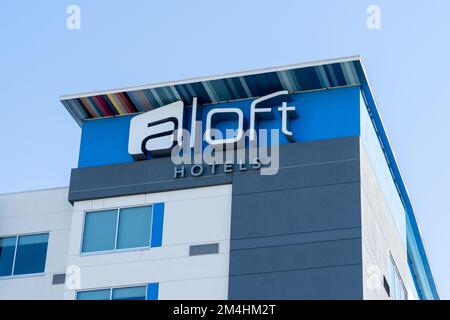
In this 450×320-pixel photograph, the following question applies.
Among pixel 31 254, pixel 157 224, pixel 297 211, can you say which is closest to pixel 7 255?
pixel 31 254

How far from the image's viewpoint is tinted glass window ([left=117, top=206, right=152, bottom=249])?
3484cm

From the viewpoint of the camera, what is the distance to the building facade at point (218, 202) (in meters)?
32.8

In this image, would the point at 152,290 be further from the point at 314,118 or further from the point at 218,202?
the point at 314,118

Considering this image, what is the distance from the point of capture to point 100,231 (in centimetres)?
3559

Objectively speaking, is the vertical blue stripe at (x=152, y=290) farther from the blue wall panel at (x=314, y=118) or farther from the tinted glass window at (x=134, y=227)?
the blue wall panel at (x=314, y=118)

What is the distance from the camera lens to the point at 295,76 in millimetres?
35031

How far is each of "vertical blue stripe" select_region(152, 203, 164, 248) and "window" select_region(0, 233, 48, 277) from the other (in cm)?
490

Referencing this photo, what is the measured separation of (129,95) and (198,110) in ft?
8.87

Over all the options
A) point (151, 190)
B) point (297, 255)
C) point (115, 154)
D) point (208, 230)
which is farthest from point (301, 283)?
point (115, 154)

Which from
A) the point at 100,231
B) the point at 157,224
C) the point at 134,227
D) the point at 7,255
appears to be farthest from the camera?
the point at 7,255

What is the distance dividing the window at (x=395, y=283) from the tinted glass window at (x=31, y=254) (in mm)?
13107

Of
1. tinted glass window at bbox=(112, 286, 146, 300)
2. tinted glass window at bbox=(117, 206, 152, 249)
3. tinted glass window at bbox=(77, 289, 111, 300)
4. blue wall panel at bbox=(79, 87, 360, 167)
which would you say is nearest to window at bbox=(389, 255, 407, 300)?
blue wall panel at bbox=(79, 87, 360, 167)

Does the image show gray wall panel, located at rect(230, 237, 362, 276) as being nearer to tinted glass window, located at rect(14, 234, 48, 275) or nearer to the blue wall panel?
the blue wall panel

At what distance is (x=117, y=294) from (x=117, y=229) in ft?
8.01
